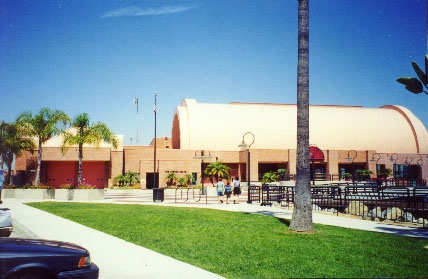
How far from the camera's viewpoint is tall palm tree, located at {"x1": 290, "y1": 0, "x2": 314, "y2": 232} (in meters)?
10.9

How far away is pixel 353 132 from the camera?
62.4m

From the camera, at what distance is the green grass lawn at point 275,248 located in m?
6.57

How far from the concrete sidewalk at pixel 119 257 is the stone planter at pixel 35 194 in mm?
16838

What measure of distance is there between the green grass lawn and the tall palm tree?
0.56 m

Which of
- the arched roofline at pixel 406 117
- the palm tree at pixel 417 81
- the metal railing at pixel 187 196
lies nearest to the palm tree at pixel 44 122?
the metal railing at pixel 187 196

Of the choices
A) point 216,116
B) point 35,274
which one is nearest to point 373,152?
point 216,116

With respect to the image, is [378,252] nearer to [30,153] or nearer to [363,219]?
[363,219]

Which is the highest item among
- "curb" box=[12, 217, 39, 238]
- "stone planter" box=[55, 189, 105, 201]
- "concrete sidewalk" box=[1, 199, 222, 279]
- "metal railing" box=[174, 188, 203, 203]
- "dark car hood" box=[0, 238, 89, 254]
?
"dark car hood" box=[0, 238, 89, 254]

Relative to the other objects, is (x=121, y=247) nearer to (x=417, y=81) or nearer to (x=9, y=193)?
(x=417, y=81)

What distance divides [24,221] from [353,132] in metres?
59.1

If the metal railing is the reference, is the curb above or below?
above

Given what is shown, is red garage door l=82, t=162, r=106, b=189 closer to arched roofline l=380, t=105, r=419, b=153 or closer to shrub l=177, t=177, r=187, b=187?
shrub l=177, t=177, r=187, b=187

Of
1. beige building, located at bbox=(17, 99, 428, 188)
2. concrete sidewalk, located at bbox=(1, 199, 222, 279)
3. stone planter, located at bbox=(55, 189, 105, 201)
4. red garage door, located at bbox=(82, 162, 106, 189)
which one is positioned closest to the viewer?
concrete sidewalk, located at bbox=(1, 199, 222, 279)

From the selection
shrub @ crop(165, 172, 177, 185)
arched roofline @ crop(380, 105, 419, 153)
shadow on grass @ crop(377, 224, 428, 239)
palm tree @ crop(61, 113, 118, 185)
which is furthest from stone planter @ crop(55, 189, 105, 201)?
arched roofline @ crop(380, 105, 419, 153)
